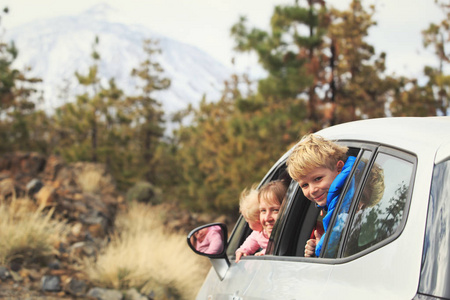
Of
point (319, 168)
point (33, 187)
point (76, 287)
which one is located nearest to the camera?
point (319, 168)

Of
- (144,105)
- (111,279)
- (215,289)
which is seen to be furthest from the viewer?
(144,105)

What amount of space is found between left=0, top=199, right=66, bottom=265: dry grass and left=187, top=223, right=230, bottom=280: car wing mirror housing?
704 centimetres

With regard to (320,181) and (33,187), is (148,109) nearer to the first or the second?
(33,187)

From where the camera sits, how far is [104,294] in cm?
940

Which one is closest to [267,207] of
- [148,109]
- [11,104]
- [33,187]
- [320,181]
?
[320,181]

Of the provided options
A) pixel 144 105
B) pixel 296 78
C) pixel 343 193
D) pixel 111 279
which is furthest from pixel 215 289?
pixel 144 105

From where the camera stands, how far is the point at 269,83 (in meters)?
18.1

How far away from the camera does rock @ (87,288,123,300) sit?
368 inches

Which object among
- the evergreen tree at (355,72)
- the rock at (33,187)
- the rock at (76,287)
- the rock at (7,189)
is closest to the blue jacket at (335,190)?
the rock at (76,287)

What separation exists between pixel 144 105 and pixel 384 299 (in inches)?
1574

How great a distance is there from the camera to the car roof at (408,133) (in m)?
1.67

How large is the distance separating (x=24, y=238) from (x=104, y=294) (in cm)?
184

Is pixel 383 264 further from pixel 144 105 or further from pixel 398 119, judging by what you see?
pixel 144 105

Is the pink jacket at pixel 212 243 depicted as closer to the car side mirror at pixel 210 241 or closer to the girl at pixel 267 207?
the car side mirror at pixel 210 241
